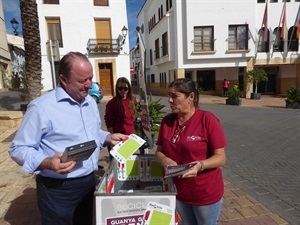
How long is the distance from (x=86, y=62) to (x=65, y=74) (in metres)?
0.17

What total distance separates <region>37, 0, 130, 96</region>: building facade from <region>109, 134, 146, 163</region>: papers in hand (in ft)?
63.0

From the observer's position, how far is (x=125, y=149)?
6.93ft

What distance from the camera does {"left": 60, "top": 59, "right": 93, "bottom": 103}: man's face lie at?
1.73m

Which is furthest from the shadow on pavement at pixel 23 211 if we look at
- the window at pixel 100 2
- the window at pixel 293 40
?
the window at pixel 293 40

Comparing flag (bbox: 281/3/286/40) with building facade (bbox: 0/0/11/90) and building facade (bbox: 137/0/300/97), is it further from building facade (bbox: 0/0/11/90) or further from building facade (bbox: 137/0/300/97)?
Result: building facade (bbox: 0/0/11/90)

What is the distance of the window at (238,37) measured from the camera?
784 inches

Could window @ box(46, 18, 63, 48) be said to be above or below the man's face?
above

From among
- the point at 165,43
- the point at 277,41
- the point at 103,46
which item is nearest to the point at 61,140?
the point at 103,46

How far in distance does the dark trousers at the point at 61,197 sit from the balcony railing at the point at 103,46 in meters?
19.5

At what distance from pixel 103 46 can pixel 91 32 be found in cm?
152

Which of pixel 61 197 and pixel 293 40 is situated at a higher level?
pixel 293 40

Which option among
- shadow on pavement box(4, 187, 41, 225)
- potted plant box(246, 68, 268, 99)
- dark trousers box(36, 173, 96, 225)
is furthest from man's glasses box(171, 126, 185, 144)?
potted plant box(246, 68, 268, 99)

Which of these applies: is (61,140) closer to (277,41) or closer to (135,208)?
(135,208)

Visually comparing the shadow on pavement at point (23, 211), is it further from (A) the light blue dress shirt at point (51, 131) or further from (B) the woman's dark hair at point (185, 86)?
(B) the woman's dark hair at point (185, 86)
